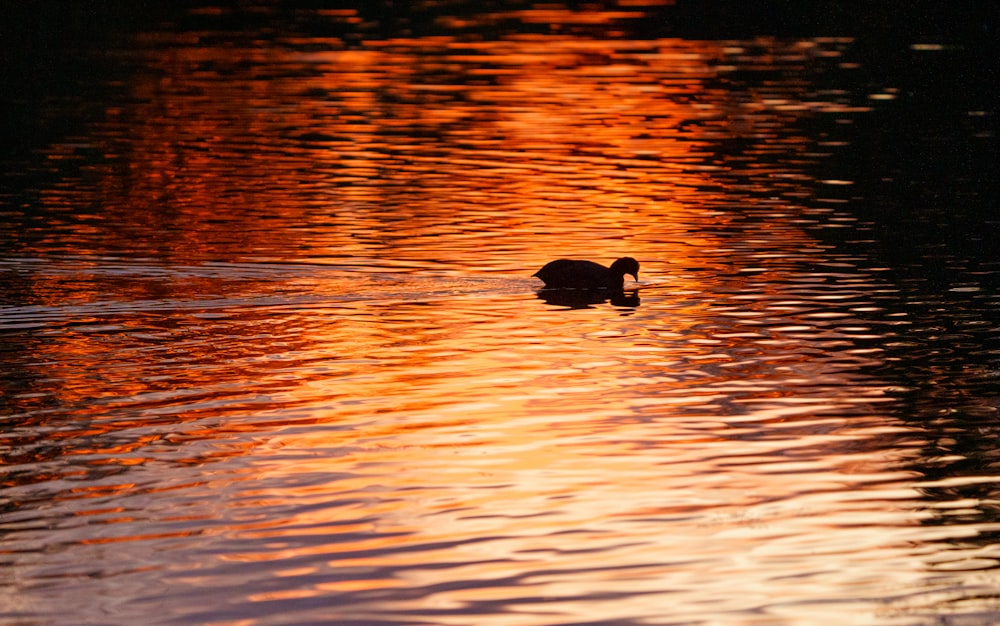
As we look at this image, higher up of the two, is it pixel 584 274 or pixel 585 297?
pixel 584 274

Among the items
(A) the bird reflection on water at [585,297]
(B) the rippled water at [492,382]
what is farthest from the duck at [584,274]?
(B) the rippled water at [492,382]

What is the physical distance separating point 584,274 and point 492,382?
17.5 feet

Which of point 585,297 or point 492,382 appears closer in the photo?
point 492,382

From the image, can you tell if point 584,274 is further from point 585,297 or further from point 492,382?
point 492,382

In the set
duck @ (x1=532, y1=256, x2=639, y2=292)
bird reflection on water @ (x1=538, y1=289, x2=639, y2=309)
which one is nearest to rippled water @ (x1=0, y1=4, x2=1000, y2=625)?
bird reflection on water @ (x1=538, y1=289, x2=639, y2=309)

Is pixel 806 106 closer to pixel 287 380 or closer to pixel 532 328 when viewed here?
pixel 532 328

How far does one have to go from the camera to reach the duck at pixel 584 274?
23.2 meters

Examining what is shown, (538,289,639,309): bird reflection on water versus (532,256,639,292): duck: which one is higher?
(532,256,639,292): duck

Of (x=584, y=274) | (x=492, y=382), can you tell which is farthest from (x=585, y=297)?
(x=492, y=382)

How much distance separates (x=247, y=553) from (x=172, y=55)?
53.9m

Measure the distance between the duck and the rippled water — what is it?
279mm

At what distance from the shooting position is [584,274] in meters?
23.2

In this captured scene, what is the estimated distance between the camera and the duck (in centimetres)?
2320

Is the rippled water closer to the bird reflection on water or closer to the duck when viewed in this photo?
the bird reflection on water
